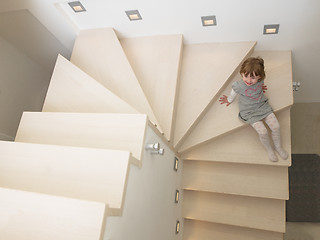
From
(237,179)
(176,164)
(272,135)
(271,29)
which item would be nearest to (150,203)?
(176,164)

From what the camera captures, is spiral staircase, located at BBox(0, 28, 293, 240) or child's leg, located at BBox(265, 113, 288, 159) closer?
spiral staircase, located at BBox(0, 28, 293, 240)

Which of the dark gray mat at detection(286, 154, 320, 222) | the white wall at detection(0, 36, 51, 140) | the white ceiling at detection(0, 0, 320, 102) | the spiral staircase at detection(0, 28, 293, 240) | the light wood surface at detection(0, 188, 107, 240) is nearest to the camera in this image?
the light wood surface at detection(0, 188, 107, 240)

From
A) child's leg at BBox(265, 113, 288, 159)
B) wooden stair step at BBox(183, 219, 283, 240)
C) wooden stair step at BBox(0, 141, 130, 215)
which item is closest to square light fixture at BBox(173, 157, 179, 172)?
wooden stair step at BBox(183, 219, 283, 240)

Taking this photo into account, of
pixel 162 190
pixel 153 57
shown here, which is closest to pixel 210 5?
pixel 153 57

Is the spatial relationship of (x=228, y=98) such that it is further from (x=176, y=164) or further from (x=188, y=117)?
(x=176, y=164)

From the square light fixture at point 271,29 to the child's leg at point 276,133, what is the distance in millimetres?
855

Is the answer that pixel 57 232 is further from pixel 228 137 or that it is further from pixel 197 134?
pixel 228 137

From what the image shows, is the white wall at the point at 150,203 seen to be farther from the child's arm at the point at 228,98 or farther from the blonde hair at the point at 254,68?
the blonde hair at the point at 254,68

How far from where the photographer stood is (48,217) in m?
1.05

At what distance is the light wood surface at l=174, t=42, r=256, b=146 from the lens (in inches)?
101

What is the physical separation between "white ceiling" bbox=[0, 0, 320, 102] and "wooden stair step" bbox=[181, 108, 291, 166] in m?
0.76

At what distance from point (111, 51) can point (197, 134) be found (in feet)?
4.37

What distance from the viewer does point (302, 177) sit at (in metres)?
3.52

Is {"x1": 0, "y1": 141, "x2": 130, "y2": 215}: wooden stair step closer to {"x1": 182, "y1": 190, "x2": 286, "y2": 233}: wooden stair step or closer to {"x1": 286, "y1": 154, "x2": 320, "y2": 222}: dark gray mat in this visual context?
{"x1": 182, "y1": 190, "x2": 286, "y2": 233}: wooden stair step
